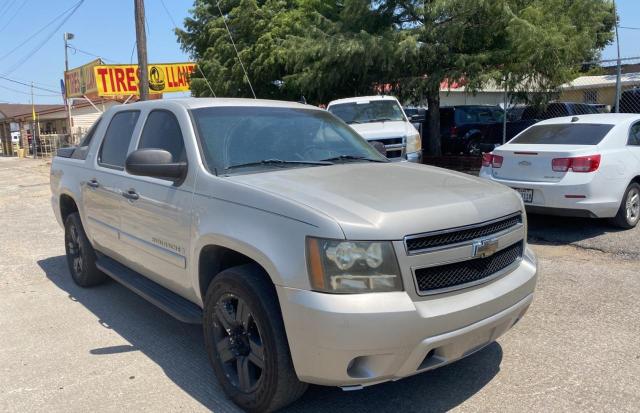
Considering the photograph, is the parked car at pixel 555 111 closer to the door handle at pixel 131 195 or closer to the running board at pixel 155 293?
the running board at pixel 155 293

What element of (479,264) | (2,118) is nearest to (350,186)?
(479,264)

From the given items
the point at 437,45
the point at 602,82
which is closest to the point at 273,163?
the point at 437,45

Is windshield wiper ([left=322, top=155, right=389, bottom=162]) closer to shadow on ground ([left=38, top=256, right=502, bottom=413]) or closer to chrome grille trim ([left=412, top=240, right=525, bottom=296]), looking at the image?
chrome grille trim ([left=412, top=240, right=525, bottom=296])

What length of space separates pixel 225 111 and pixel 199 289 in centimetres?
134

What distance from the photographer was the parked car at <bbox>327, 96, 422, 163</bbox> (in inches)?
424

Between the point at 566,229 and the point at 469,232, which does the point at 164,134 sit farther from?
the point at 566,229

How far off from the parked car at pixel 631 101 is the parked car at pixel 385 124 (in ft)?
31.2

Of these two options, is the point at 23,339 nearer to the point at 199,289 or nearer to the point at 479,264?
the point at 199,289

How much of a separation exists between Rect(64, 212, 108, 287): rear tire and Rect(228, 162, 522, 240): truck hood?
2855mm

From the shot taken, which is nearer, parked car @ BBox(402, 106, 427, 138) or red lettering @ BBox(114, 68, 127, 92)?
parked car @ BBox(402, 106, 427, 138)

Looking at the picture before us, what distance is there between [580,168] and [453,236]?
479cm

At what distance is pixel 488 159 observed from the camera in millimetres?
8102

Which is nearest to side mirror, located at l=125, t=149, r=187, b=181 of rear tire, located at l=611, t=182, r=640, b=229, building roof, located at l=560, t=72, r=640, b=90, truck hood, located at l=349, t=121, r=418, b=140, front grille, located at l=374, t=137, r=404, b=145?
rear tire, located at l=611, t=182, r=640, b=229

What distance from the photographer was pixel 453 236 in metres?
2.95
